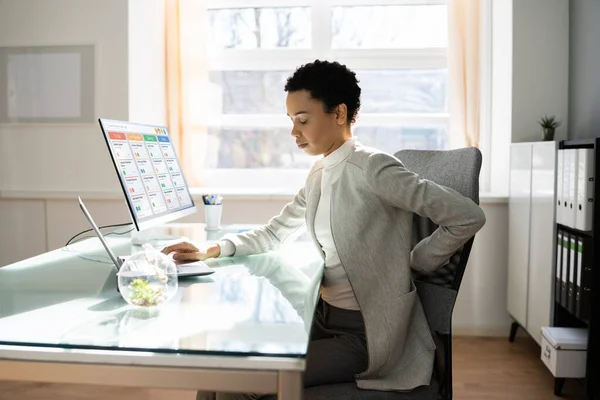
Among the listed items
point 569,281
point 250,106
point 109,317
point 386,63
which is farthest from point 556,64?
point 109,317

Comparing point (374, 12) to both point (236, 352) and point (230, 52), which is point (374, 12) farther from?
point (236, 352)

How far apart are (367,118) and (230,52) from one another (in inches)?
36.7

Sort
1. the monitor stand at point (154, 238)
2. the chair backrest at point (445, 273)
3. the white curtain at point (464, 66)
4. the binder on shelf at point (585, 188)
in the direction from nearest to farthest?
the chair backrest at point (445, 273) < the monitor stand at point (154, 238) < the binder on shelf at point (585, 188) < the white curtain at point (464, 66)

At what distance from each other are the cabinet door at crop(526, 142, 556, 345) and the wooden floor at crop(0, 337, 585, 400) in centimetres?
17

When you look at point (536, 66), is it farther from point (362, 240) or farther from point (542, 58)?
point (362, 240)

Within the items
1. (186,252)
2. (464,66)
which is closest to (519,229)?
(464,66)

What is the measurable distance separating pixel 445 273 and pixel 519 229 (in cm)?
186

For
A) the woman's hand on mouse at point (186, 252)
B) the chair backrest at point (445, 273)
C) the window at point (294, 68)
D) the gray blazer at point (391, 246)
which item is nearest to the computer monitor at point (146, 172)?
the woman's hand on mouse at point (186, 252)

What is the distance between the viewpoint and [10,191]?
382 centimetres

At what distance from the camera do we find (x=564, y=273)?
9.18 feet

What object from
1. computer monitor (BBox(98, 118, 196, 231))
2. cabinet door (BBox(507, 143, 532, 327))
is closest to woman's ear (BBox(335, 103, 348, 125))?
computer monitor (BBox(98, 118, 196, 231))

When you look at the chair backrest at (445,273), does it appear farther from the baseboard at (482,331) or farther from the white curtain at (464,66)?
the white curtain at (464,66)

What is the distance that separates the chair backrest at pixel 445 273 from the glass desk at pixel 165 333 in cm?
29

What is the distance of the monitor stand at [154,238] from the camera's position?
222 cm
